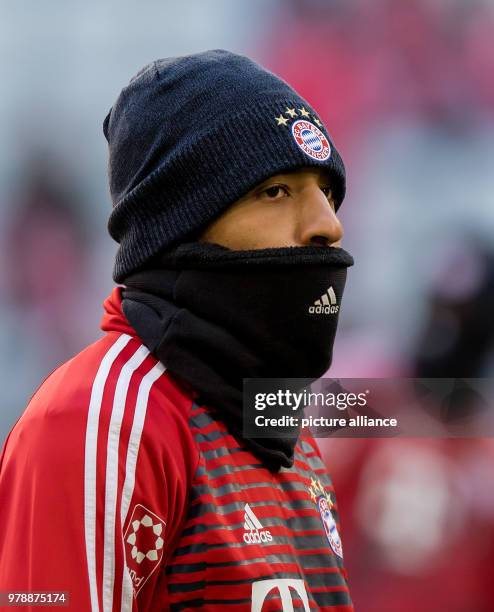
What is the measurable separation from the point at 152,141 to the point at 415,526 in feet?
7.02

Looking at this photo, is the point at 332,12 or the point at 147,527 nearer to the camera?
the point at 147,527

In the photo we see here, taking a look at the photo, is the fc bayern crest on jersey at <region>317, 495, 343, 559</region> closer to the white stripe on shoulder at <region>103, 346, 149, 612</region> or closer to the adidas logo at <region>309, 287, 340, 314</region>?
the adidas logo at <region>309, 287, 340, 314</region>

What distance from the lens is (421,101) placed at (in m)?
3.52

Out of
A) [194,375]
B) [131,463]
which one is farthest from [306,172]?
[131,463]

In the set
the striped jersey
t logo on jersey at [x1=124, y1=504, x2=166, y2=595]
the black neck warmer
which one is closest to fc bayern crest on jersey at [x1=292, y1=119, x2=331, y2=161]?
the black neck warmer

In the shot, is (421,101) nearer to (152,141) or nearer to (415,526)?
(415,526)

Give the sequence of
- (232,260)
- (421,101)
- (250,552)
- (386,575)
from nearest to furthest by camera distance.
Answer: (250,552), (232,260), (386,575), (421,101)

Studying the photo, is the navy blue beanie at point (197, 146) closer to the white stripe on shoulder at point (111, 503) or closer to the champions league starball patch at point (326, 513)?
the white stripe on shoulder at point (111, 503)

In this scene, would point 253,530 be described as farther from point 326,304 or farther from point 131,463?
point 326,304

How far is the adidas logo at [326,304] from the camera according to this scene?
4.73 ft

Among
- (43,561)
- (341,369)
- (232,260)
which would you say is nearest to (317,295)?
(232,260)

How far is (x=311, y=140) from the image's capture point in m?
1.49

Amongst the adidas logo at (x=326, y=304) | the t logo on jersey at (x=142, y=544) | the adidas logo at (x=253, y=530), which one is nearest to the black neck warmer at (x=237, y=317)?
the adidas logo at (x=326, y=304)

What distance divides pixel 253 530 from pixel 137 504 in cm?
21
